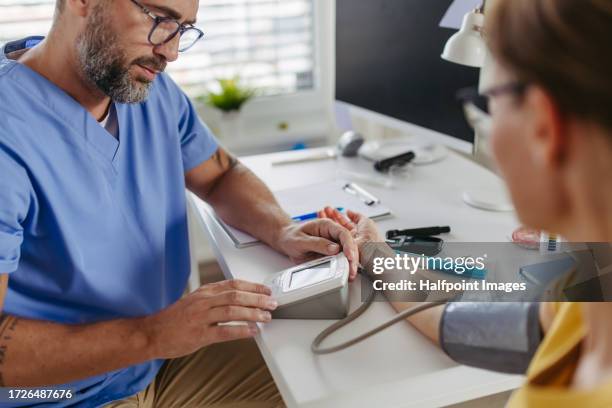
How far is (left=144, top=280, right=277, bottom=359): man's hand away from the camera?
89cm

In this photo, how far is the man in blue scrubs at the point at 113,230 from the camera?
926 millimetres

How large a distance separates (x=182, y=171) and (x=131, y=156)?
136 mm

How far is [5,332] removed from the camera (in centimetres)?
92

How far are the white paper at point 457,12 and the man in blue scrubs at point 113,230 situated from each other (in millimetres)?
562

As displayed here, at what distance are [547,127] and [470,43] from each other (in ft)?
2.54

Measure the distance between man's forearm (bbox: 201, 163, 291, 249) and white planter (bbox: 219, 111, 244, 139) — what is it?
678mm

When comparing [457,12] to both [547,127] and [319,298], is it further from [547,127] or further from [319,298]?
[547,127]

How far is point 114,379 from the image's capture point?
110cm

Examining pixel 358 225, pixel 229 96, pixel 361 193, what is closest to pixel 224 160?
pixel 361 193

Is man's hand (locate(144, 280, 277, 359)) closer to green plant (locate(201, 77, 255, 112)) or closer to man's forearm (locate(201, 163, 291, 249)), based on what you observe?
man's forearm (locate(201, 163, 291, 249))

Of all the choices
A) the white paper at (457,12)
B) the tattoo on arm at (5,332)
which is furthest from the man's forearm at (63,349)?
the white paper at (457,12)

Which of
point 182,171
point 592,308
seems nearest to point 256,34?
point 182,171

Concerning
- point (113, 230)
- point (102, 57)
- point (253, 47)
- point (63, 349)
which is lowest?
point (63, 349)

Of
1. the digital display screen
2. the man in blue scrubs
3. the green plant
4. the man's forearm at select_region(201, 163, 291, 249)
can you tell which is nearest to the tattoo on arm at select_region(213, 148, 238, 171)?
the man's forearm at select_region(201, 163, 291, 249)
